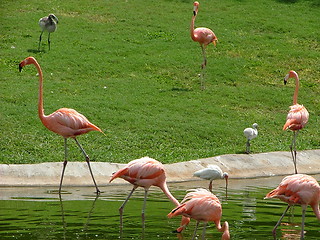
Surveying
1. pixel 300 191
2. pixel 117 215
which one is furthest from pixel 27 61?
pixel 300 191

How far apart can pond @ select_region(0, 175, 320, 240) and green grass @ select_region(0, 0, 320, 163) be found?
78.0 inches

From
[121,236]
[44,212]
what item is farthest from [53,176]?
[121,236]

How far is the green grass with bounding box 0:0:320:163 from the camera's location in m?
14.1

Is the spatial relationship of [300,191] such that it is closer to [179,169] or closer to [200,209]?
[200,209]

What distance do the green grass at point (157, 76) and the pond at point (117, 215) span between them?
1.98m

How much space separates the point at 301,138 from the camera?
15.7 m

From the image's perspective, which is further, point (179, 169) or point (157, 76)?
point (157, 76)

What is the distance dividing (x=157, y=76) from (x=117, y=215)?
10.8 metres

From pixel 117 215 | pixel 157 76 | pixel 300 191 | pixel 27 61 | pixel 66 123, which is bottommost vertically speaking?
pixel 157 76

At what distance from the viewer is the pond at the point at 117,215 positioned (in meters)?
7.82

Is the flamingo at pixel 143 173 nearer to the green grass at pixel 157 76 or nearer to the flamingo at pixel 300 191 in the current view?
the flamingo at pixel 300 191

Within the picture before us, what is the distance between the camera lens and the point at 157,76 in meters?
19.4

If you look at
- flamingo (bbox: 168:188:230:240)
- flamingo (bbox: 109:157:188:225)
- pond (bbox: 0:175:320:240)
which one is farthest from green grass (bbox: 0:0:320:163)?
flamingo (bbox: 168:188:230:240)

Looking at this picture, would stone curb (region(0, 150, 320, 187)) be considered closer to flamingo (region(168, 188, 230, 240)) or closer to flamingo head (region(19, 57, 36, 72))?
flamingo head (region(19, 57, 36, 72))
